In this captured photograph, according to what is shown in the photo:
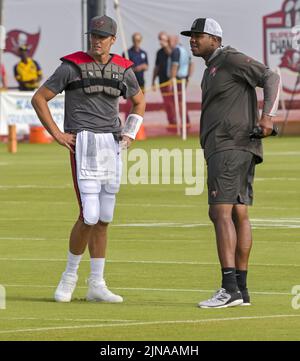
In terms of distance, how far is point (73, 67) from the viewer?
41.0 ft

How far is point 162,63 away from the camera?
40938mm

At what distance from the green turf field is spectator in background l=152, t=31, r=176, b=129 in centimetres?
1531

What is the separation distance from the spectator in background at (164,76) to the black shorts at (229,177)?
28516 millimetres

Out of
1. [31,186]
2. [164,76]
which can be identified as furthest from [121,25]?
[31,186]

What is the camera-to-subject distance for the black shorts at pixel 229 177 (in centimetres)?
1211

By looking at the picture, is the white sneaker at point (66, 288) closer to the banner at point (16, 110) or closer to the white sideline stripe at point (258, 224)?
the white sideline stripe at point (258, 224)

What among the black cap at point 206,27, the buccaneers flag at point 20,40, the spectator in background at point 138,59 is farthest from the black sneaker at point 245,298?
the buccaneers flag at point 20,40

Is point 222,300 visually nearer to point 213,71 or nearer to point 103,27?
point 213,71

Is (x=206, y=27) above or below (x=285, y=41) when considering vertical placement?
above

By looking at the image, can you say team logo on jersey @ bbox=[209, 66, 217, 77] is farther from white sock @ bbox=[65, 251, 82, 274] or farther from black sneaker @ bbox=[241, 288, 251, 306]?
white sock @ bbox=[65, 251, 82, 274]

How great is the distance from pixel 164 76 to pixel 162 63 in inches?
14.5

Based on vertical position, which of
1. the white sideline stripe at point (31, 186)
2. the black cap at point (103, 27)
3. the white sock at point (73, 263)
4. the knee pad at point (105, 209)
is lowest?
the white sideline stripe at point (31, 186)
